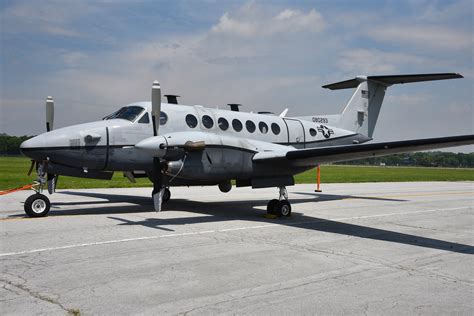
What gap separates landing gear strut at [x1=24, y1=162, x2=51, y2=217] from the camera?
11086mm

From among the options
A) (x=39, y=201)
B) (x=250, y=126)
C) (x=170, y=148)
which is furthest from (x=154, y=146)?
(x=250, y=126)

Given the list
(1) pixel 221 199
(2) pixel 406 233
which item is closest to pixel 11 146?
(1) pixel 221 199

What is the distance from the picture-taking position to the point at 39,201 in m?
11.3

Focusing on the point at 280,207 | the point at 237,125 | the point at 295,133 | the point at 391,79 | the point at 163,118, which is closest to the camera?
the point at 280,207

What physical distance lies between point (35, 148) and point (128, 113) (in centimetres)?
280

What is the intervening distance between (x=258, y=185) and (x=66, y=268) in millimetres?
6963

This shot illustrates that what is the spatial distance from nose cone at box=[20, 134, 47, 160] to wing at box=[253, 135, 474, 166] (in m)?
5.56

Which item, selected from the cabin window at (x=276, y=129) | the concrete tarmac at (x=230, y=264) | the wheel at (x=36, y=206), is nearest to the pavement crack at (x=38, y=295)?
the concrete tarmac at (x=230, y=264)

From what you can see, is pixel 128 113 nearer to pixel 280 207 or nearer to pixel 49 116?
pixel 49 116

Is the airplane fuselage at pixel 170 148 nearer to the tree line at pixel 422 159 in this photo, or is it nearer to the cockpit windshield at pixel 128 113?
the cockpit windshield at pixel 128 113

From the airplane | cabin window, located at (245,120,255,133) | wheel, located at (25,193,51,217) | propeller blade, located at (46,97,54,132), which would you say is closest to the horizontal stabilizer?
A: the airplane

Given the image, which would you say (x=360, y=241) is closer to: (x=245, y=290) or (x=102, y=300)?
(x=245, y=290)

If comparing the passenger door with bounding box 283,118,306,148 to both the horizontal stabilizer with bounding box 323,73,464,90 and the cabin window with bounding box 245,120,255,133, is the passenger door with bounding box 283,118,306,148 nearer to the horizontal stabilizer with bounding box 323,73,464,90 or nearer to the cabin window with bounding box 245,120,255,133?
the cabin window with bounding box 245,120,255,133

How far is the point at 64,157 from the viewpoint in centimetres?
1124
